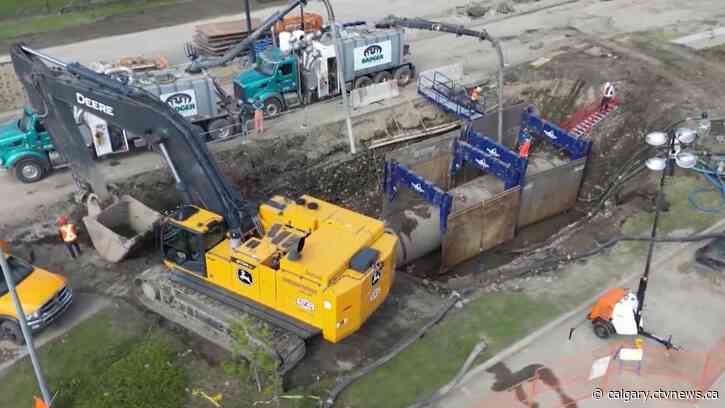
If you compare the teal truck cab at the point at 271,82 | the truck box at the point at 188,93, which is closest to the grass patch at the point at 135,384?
the truck box at the point at 188,93

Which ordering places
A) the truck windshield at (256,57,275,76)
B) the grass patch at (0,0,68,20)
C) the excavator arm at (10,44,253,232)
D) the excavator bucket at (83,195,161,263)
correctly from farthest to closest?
the grass patch at (0,0,68,20)
the truck windshield at (256,57,275,76)
the excavator bucket at (83,195,161,263)
the excavator arm at (10,44,253,232)

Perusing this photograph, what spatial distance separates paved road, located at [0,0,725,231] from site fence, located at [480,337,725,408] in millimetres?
14442

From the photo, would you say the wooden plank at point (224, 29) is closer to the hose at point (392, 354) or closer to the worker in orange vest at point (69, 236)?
the worker in orange vest at point (69, 236)

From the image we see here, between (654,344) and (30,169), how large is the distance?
19637 mm

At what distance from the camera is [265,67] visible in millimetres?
25469

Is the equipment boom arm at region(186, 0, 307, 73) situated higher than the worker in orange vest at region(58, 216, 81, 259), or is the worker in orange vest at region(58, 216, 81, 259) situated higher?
the equipment boom arm at region(186, 0, 307, 73)

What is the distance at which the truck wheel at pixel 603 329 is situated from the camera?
14.7 meters

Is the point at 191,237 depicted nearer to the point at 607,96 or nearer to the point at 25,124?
the point at 25,124

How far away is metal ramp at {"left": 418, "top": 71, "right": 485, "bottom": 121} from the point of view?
2522 cm

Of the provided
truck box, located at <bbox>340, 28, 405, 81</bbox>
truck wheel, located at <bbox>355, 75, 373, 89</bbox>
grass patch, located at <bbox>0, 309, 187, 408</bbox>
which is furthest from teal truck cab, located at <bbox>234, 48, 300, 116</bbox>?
grass patch, located at <bbox>0, 309, 187, 408</bbox>

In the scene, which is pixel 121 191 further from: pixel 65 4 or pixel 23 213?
pixel 65 4

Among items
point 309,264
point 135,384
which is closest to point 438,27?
point 309,264

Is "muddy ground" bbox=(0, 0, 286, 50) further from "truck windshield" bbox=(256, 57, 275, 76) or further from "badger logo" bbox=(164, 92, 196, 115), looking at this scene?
"badger logo" bbox=(164, 92, 196, 115)

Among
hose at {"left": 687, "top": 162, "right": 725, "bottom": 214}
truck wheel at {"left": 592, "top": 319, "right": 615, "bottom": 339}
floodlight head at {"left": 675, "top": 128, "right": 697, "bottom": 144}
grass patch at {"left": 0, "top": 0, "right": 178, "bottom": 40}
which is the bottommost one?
truck wheel at {"left": 592, "top": 319, "right": 615, "bottom": 339}
